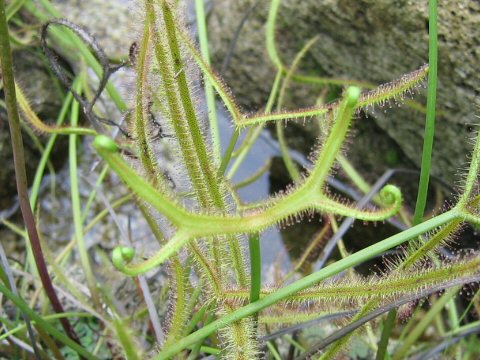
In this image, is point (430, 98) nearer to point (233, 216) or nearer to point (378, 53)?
point (233, 216)

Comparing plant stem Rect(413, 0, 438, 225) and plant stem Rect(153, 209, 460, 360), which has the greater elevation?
plant stem Rect(413, 0, 438, 225)

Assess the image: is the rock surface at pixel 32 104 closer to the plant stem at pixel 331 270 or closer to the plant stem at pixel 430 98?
the plant stem at pixel 331 270

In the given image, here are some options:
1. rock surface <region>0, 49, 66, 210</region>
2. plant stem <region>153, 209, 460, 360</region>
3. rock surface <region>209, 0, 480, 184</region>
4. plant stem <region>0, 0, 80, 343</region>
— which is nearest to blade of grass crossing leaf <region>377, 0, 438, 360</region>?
plant stem <region>153, 209, 460, 360</region>

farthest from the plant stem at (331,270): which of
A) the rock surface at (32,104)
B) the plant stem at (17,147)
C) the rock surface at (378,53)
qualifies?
the rock surface at (32,104)

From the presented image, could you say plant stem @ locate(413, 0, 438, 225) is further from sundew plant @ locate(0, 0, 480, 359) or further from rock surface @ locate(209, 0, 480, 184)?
rock surface @ locate(209, 0, 480, 184)

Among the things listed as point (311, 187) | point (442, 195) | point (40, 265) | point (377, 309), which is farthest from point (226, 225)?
point (442, 195)

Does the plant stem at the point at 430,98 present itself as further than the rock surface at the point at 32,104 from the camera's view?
No

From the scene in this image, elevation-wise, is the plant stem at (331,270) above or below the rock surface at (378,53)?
below

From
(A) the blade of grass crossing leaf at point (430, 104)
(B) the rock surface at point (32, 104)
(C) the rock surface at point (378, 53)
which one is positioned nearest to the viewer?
(A) the blade of grass crossing leaf at point (430, 104)
